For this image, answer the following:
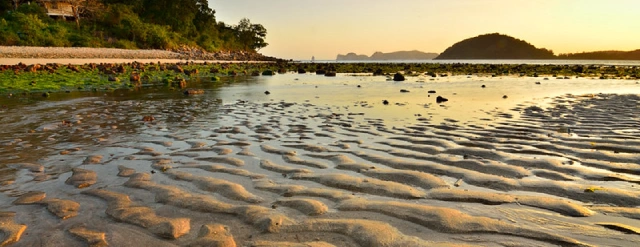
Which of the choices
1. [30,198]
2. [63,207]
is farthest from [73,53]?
[63,207]

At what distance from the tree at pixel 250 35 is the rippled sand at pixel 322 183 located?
124 meters

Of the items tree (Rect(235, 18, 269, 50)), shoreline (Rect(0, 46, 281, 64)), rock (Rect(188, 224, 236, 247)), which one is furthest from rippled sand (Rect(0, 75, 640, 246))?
tree (Rect(235, 18, 269, 50))

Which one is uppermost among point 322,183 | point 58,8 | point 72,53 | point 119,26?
point 58,8

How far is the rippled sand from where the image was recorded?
2.88 metres

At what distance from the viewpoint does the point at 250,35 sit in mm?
131125

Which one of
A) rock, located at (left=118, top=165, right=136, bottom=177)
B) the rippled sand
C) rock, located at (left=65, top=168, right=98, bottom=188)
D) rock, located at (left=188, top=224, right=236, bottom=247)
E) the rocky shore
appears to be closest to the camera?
rock, located at (left=188, top=224, right=236, bottom=247)

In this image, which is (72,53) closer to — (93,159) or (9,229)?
(93,159)

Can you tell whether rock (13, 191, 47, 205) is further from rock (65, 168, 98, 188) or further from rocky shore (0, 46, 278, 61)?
rocky shore (0, 46, 278, 61)

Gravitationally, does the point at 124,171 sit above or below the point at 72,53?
below

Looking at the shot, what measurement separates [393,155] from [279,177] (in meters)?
1.83

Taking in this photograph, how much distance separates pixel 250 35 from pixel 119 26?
6608cm

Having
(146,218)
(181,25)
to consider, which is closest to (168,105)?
(146,218)

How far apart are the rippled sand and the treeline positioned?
161 feet

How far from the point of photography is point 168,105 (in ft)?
39.5
